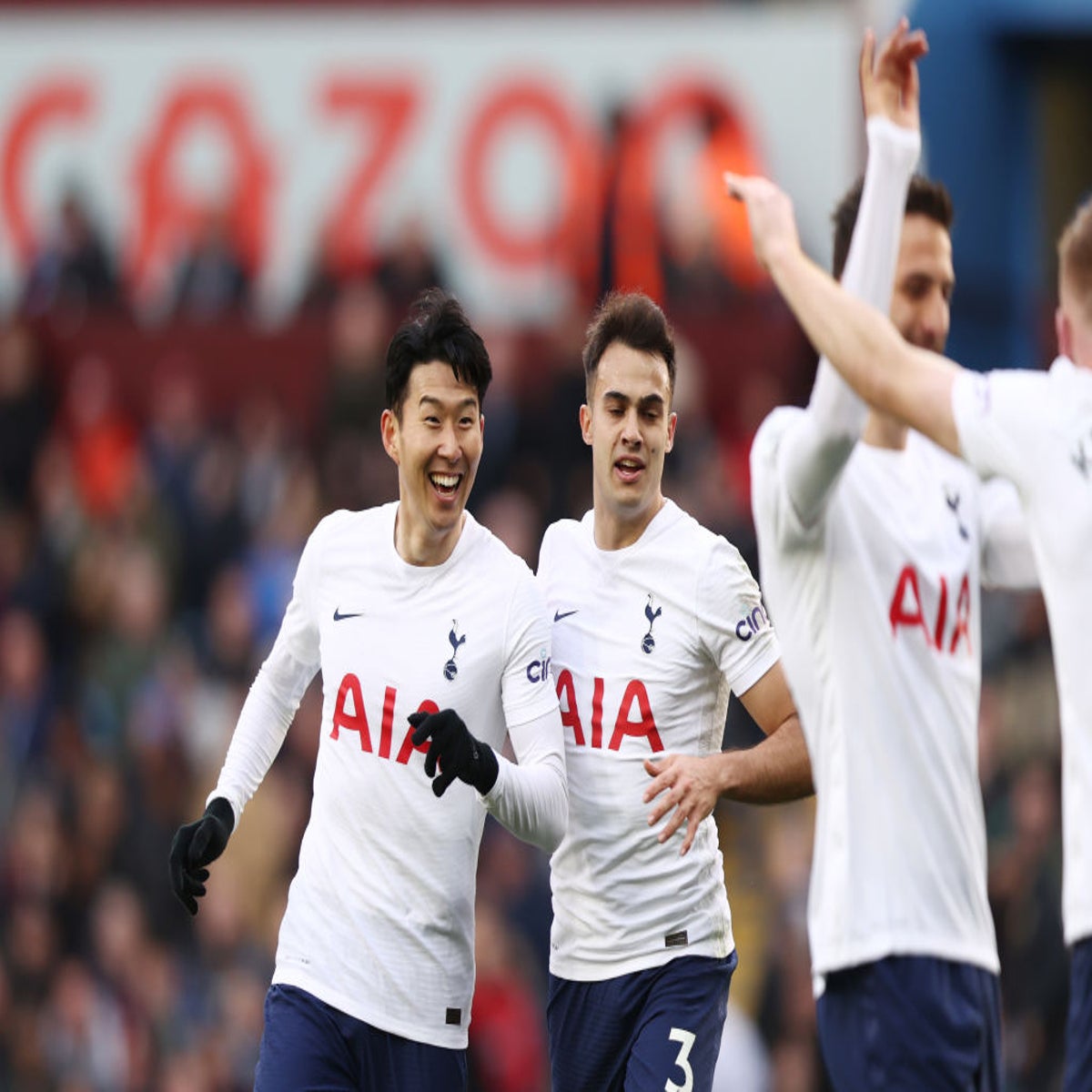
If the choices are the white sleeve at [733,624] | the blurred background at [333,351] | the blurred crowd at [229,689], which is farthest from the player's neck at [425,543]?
the blurred background at [333,351]

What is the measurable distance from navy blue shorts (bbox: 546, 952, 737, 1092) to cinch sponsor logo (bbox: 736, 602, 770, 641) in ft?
2.95

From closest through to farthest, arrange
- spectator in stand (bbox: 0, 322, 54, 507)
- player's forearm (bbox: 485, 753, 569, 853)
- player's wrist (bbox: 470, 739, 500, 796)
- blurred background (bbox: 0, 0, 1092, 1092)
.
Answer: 1. player's wrist (bbox: 470, 739, 500, 796)
2. player's forearm (bbox: 485, 753, 569, 853)
3. blurred background (bbox: 0, 0, 1092, 1092)
4. spectator in stand (bbox: 0, 322, 54, 507)

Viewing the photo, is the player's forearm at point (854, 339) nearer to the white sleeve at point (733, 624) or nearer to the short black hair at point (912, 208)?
the short black hair at point (912, 208)

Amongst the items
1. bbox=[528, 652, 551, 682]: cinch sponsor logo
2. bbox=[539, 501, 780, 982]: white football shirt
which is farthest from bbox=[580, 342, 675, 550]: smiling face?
bbox=[528, 652, 551, 682]: cinch sponsor logo

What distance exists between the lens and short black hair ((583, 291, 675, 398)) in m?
6.75

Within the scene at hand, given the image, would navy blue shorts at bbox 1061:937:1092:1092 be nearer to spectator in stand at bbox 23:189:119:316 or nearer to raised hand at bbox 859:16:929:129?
raised hand at bbox 859:16:929:129

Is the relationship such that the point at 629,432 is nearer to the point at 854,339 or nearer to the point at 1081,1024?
the point at 854,339

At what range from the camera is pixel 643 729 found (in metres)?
6.56

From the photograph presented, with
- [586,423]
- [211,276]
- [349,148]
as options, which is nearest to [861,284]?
[586,423]

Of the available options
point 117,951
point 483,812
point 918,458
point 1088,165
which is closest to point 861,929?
point 918,458

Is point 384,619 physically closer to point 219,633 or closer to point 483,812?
point 483,812

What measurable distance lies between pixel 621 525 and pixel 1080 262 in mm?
2251

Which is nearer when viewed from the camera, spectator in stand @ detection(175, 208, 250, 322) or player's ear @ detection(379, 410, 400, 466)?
player's ear @ detection(379, 410, 400, 466)

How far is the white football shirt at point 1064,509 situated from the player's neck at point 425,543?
7.14ft
